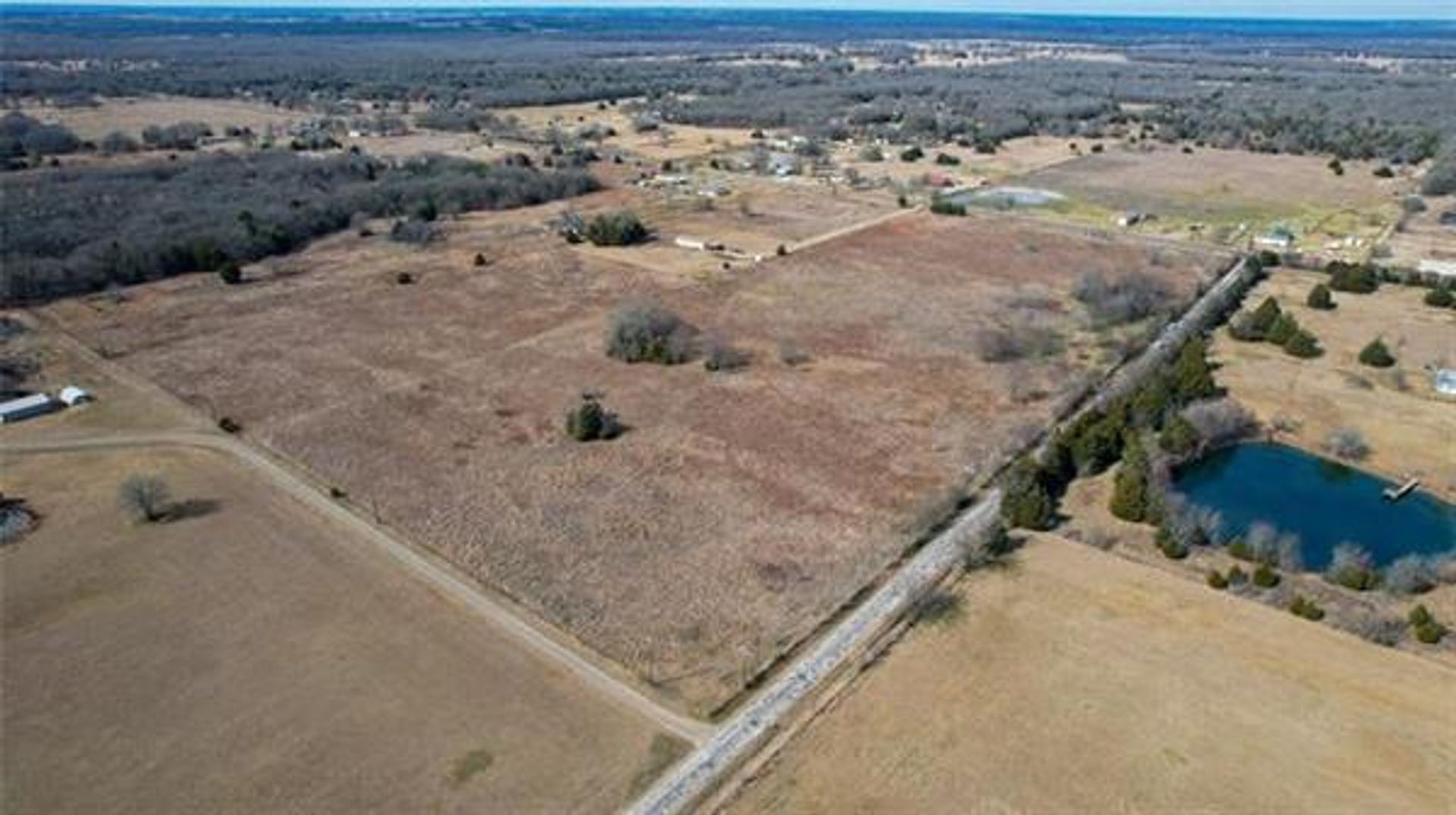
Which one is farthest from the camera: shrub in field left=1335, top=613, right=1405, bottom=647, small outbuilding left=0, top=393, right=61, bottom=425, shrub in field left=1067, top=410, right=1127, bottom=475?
small outbuilding left=0, top=393, right=61, bottom=425

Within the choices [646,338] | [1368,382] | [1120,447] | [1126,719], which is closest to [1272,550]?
[1120,447]

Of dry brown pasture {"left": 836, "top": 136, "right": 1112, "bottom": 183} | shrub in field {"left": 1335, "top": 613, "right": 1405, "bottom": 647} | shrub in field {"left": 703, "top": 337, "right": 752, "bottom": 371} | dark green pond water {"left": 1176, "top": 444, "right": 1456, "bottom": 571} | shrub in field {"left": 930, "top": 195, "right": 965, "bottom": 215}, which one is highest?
dry brown pasture {"left": 836, "top": 136, "right": 1112, "bottom": 183}

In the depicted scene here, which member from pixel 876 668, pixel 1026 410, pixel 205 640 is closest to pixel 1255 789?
pixel 876 668

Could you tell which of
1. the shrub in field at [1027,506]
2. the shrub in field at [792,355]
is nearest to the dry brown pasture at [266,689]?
the shrub in field at [1027,506]

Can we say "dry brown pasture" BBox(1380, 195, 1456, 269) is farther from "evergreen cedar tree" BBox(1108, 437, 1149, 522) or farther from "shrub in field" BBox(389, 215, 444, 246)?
"shrub in field" BBox(389, 215, 444, 246)

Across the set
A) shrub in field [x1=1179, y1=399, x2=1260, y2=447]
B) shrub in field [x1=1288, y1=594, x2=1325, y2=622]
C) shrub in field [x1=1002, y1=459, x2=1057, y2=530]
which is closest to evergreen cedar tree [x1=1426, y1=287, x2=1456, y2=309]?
shrub in field [x1=1179, y1=399, x2=1260, y2=447]

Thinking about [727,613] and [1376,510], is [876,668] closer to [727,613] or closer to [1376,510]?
[727,613]
